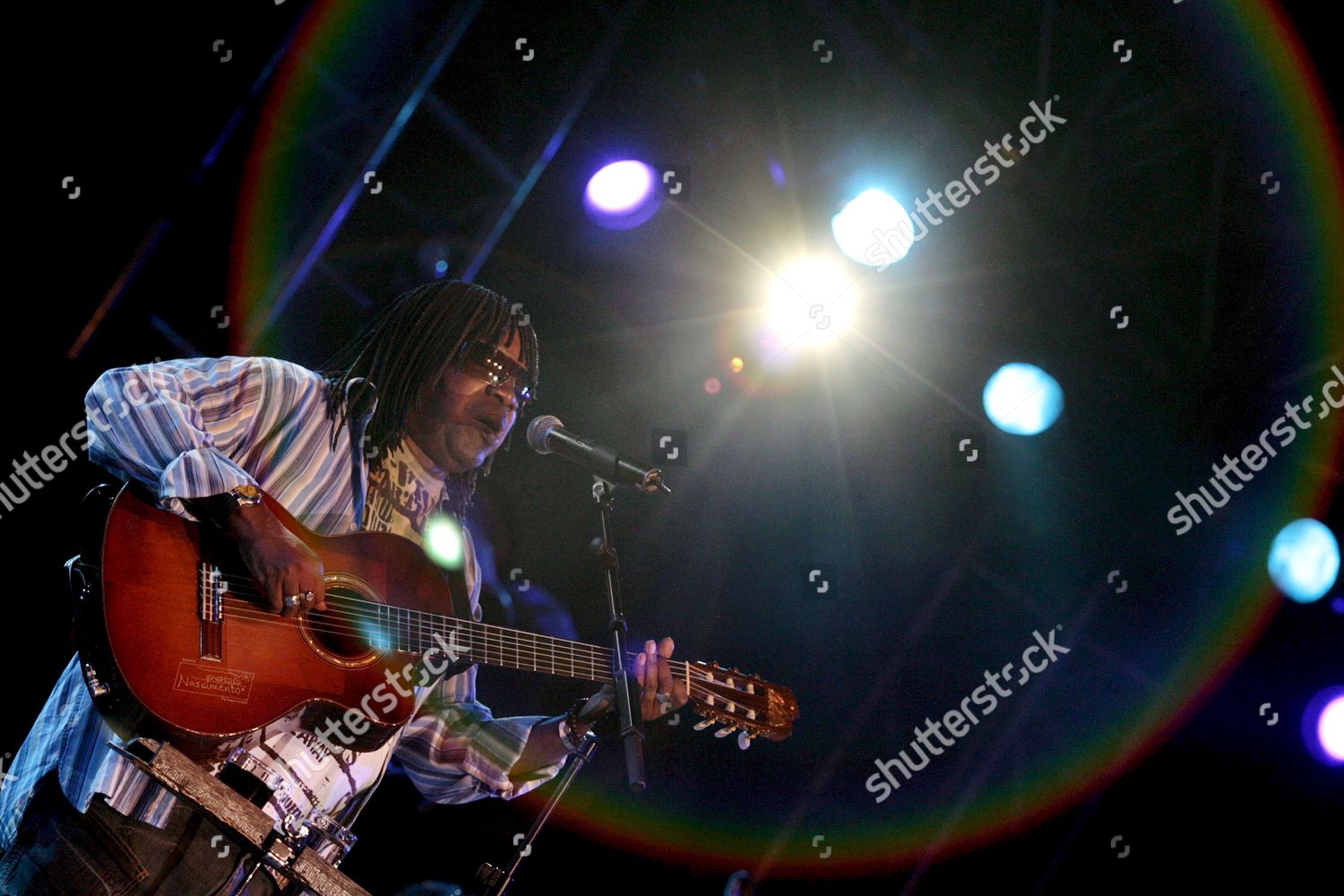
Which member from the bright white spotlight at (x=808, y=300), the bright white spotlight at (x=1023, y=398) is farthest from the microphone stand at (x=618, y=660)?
the bright white spotlight at (x=1023, y=398)

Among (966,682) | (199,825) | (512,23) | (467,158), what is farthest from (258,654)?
(966,682)

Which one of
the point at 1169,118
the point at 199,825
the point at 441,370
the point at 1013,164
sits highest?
the point at 1169,118

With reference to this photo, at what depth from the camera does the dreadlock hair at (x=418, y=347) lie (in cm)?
308

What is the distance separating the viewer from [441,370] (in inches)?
124

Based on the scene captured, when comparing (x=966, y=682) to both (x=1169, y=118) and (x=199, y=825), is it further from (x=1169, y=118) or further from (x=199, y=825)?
(x=199, y=825)

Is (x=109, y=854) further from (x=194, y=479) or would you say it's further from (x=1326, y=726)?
(x=1326, y=726)

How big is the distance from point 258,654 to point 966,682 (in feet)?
12.3

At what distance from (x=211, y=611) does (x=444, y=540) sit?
0.98 m

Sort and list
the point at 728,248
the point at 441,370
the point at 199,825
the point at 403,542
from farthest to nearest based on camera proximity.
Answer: the point at 728,248
the point at 441,370
the point at 403,542
the point at 199,825

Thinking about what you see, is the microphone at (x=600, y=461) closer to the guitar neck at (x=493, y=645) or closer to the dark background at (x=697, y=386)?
the guitar neck at (x=493, y=645)

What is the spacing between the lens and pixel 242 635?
229 cm

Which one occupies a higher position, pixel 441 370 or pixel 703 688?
pixel 441 370

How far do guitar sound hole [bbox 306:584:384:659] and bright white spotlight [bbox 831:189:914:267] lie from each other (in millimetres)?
3211

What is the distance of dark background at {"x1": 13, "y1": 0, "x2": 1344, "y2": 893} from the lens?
10.2ft
